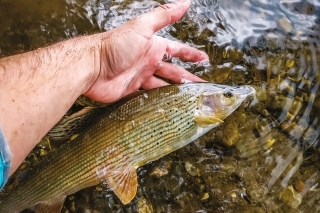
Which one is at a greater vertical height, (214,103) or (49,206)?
(214,103)

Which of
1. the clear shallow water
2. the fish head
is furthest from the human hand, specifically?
the fish head

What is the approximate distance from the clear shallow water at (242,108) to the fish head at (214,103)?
0.65 m

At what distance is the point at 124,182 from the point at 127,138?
41 cm

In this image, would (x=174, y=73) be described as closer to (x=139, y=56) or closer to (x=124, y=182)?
(x=139, y=56)

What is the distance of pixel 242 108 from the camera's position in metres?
4.23

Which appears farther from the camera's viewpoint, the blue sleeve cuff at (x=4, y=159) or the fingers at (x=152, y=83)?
the fingers at (x=152, y=83)

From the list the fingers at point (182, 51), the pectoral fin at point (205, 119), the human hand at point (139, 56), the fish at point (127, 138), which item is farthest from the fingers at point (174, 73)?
the pectoral fin at point (205, 119)

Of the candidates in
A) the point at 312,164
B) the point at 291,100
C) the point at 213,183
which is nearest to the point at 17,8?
the point at 213,183

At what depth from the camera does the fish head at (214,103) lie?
3.48 metres

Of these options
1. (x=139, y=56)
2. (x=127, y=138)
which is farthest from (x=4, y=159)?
(x=139, y=56)

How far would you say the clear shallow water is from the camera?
407 centimetres

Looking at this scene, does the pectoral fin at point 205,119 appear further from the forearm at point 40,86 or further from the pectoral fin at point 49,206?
the pectoral fin at point 49,206

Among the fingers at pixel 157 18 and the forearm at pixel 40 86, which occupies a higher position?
the fingers at pixel 157 18

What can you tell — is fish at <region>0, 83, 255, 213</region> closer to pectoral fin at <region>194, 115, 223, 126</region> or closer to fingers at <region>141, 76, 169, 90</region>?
pectoral fin at <region>194, 115, 223, 126</region>
